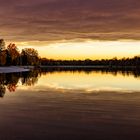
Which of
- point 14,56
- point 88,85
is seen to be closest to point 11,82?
point 88,85

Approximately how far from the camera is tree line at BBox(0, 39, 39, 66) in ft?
403

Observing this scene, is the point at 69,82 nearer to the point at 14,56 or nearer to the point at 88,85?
the point at 88,85

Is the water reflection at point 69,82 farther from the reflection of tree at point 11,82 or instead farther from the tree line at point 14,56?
the tree line at point 14,56

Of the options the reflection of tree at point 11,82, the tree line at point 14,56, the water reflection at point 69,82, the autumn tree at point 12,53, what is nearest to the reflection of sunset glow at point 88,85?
the water reflection at point 69,82

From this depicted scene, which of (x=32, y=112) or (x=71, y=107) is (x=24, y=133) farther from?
(x=71, y=107)

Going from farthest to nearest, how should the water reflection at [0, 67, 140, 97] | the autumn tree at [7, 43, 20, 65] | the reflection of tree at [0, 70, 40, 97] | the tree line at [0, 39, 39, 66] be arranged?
1. the autumn tree at [7, 43, 20, 65]
2. the tree line at [0, 39, 39, 66]
3. the water reflection at [0, 67, 140, 97]
4. the reflection of tree at [0, 70, 40, 97]

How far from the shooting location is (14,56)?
139250 mm

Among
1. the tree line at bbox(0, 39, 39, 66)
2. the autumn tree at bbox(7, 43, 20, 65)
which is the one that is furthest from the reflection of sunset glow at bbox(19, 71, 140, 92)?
the autumn tree at bbox(7, 43, 20, 65)

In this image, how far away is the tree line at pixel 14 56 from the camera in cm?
12295

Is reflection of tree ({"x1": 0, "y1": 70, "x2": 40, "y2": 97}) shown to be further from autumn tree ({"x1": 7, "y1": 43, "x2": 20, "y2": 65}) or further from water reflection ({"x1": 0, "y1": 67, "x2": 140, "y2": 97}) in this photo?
autumn tree ({"x1": 7, "y1": 43, "x2": 20, "y2": 65})

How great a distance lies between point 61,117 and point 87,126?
7.29ft

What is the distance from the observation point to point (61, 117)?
15070 millimetres

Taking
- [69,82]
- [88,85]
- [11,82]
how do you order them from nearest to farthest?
[88,85], [11,82], [69,82]

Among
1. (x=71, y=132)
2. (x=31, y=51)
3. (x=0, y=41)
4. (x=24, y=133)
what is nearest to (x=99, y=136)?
(x=71, y=132)
